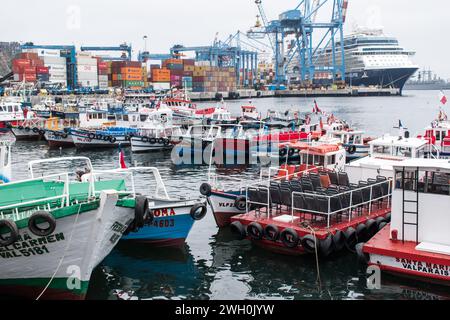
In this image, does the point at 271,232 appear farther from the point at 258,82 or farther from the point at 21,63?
the point at 258,82

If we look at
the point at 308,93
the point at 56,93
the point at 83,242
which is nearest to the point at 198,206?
the point at 83,242

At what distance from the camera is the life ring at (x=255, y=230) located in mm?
14612

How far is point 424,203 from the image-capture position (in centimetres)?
1230

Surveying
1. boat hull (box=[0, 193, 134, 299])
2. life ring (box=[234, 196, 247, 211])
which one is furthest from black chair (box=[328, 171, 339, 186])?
boat hull (box=[0, 193, 134, 299])

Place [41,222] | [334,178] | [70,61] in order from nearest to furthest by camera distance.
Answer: [41,222] < [334,178] < [70,61]

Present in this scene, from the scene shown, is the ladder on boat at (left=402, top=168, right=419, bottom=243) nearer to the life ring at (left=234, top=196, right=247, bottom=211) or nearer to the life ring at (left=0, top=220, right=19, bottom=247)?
the life ring at (left=234, top=196, right=247, bottom=211)

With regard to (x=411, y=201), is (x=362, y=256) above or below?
below

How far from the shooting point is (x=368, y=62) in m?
144

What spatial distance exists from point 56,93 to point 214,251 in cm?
8909

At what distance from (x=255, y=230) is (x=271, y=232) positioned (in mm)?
528

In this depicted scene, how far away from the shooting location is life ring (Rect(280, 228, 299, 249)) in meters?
13.8

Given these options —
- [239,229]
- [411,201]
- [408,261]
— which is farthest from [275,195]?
[408,261]

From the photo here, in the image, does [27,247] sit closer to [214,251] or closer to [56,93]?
[214,251]
